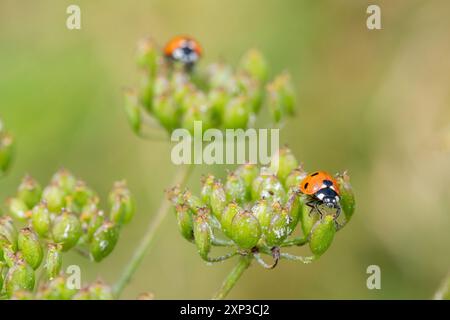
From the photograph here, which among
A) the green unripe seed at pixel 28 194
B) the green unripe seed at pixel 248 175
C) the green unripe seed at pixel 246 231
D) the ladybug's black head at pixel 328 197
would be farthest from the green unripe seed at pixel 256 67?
the green unripe seed at pixel 246 231

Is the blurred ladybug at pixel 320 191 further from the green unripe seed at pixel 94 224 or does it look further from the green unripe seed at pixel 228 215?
the green unripe seed at pixel 94 224

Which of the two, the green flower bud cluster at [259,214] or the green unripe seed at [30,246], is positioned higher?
the green flower bud cluster at [259,214]

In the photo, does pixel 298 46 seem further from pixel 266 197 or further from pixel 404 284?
A: pixel 266 197

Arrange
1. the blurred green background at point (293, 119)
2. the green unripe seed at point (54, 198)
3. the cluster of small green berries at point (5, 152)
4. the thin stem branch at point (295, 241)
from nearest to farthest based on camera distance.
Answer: the thin stem branch at point (295, 241), the green unripe seed at point (54, 198), the cluster of small green berries at point (5, 152), the blurred green background at point (293, 119)

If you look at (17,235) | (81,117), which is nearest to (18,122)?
(81,117)

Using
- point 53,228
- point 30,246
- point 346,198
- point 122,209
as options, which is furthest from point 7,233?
point 346,198

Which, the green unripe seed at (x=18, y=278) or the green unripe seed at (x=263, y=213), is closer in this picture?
the green unripe seed at (x=18, y=278)

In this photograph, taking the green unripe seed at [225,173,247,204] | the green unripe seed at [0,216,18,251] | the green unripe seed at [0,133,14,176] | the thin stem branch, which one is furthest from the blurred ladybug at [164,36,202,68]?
the thin stem branch
